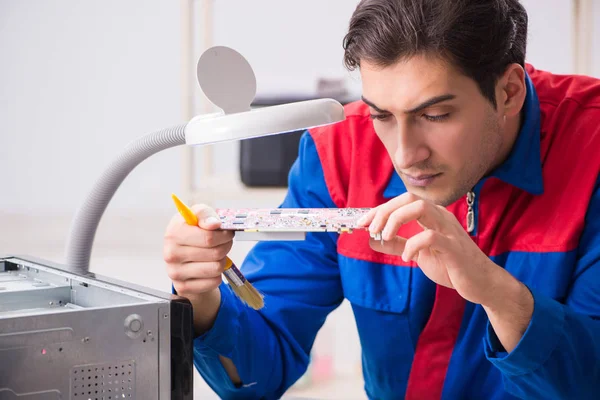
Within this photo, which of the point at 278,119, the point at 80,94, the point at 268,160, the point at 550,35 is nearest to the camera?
the point at 278,119

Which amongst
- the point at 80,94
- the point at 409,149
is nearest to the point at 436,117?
the point at 409,149

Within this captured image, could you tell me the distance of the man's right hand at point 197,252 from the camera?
970 mm

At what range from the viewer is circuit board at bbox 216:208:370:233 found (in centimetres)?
90

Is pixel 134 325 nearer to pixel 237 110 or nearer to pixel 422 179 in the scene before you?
pixel 237 110

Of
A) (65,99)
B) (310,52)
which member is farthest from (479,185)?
(65,99)

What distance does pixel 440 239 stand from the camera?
0.89 meters

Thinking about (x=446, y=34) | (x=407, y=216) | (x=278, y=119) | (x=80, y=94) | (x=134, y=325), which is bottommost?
(x=134, y=325)

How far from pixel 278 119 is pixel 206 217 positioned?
262 millimetres

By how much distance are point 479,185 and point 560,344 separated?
12.6 inches

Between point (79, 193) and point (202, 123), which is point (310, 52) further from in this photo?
point (202, 123)

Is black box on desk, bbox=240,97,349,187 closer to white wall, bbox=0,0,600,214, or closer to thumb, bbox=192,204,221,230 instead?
thumb, bbox=192,204,221,230

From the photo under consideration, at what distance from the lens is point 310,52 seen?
301 centimetres

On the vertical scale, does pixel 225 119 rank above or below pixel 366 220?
above

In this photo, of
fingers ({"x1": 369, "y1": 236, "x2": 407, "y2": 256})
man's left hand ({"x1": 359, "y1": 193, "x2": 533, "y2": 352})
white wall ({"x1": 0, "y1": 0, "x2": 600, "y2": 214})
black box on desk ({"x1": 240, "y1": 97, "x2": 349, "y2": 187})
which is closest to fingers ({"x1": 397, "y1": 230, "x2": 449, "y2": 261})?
man's left hand ({"x1": 359, "y1": 193, "x2": 533, "y2": 352})
